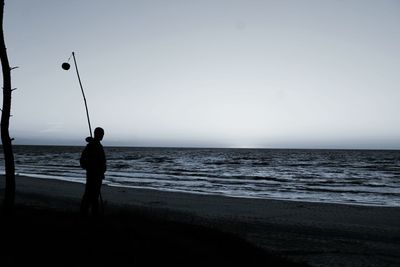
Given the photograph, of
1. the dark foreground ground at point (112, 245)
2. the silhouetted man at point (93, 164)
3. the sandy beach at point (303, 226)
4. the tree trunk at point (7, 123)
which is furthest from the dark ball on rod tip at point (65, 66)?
the sandy beach at point (303, 226)

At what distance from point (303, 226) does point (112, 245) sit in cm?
689

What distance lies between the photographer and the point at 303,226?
1099 cm

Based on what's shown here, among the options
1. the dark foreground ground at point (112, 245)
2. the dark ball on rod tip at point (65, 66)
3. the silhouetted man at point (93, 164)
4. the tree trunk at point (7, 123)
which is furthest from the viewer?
the silhouetted man at point (93, 164)

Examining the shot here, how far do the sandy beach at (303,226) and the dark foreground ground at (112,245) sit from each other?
1.12 metres

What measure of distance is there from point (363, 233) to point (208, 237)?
5365 mm

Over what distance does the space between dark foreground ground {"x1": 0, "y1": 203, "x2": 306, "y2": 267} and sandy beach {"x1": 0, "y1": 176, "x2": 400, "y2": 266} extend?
3.66 ft

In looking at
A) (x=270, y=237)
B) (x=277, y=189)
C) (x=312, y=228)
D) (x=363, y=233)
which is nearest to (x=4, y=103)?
(x=270, y=237)

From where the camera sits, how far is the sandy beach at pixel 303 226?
7.71 meters

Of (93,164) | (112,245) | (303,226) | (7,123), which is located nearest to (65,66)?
(7,123)

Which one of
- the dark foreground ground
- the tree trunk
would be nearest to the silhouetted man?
the dark foreground ground

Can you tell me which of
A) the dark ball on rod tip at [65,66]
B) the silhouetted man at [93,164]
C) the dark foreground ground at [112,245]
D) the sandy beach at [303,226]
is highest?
the dark ball on rod tip at [65,66]

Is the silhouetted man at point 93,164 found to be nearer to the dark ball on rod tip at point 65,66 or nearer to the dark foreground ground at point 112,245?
the dark foreground ground at point 112,245

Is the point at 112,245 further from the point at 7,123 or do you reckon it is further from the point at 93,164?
the point at 7,123

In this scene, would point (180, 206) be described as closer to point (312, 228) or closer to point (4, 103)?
point (312, 228)
